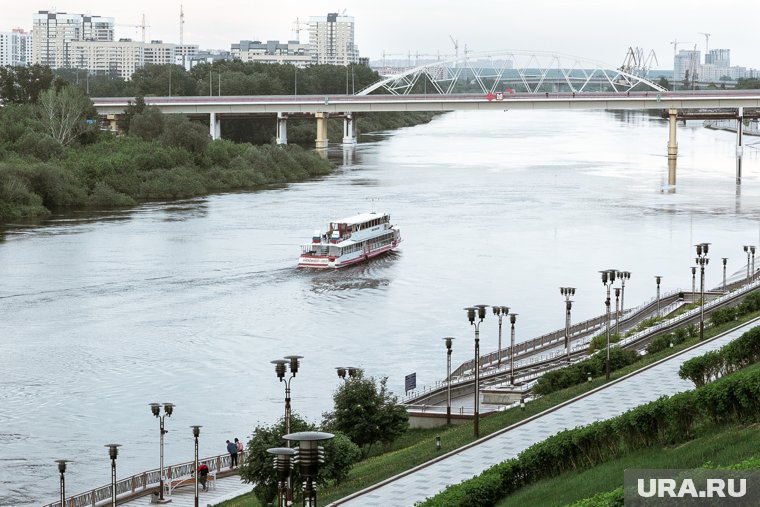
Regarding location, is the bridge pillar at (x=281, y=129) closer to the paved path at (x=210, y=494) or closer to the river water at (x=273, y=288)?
the river water at (x=273, y=288)

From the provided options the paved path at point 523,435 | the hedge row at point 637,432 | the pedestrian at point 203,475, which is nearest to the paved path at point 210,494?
the pedestrian at point 203,475

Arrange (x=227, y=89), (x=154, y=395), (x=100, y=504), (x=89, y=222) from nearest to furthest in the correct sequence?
(x=100, y=504)
(x=154, y=395)
(x=89, y=222)
(x=227, y=89)

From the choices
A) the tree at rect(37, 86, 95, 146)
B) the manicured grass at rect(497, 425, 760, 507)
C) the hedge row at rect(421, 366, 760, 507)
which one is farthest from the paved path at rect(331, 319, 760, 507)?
the tree at rect(37, 86, 95, 146)

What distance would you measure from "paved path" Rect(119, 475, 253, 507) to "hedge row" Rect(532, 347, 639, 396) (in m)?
6.69

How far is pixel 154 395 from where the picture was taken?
30781 mm

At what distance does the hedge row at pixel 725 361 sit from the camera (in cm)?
2289

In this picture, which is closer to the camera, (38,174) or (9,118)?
(38,174)

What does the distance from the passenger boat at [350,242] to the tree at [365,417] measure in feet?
82.6

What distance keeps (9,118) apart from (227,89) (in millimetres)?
38154

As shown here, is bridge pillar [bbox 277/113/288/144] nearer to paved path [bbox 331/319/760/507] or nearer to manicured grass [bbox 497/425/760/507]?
paved path [bbox 331/319/760/507]

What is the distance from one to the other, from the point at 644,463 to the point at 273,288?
1185 inches

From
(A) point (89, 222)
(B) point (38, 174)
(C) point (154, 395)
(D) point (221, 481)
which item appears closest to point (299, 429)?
(D) point (221, 481)

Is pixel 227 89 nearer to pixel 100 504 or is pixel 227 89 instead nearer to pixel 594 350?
pixel 594 350

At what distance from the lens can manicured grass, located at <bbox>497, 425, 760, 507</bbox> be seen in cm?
1558
